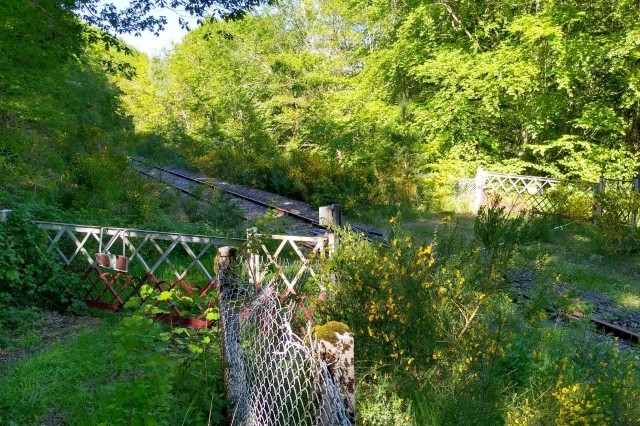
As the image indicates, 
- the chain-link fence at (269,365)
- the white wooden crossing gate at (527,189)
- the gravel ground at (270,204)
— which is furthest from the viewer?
the white wooden crossing gate at (527,189)

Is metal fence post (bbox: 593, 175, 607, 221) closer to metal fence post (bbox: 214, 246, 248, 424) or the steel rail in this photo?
the steel rail

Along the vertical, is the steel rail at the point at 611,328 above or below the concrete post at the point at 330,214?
below

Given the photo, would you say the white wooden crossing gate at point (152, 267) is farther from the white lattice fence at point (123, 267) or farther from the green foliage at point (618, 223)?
the green foliage at point (618, 223)

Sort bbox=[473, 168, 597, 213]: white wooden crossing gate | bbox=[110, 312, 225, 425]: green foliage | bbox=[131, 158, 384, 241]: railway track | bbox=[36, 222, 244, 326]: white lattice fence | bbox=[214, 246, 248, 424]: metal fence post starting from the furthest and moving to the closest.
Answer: bbox=[473, 168, 597, 213]: white wooden crossing gate, bbox=[131, 158, 384, 241]: railway track, bbox=[36, 222, 244, 326]: white lattice fence, bbox=[214, 246, 248, 424]: metal fence post, bbox=[110, 312, 225, 425]: green foliage

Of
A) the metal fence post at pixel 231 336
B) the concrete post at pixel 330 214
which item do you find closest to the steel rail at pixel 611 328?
the concrete post at pixel 330 214

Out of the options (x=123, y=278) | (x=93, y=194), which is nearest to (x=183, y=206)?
(x=93, y=194)

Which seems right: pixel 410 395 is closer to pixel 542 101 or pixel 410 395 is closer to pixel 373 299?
pixel 373 299

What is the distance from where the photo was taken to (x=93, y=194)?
1028cm

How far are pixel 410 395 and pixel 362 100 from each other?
18237 millimetres

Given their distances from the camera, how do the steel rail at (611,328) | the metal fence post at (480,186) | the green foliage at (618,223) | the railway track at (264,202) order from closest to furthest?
the steel rail at (611,328)
the green foliage at (618,223)
the railway track at (264,202)
the metal fence post at (480,186)

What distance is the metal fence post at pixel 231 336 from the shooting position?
3139 mm

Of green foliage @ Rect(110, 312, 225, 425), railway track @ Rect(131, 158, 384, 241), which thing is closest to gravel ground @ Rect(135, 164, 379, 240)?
railway track @ Rect(131, 158, 384, 241)

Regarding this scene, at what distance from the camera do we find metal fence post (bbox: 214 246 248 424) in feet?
10.3

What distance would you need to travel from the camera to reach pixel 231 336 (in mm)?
3422
